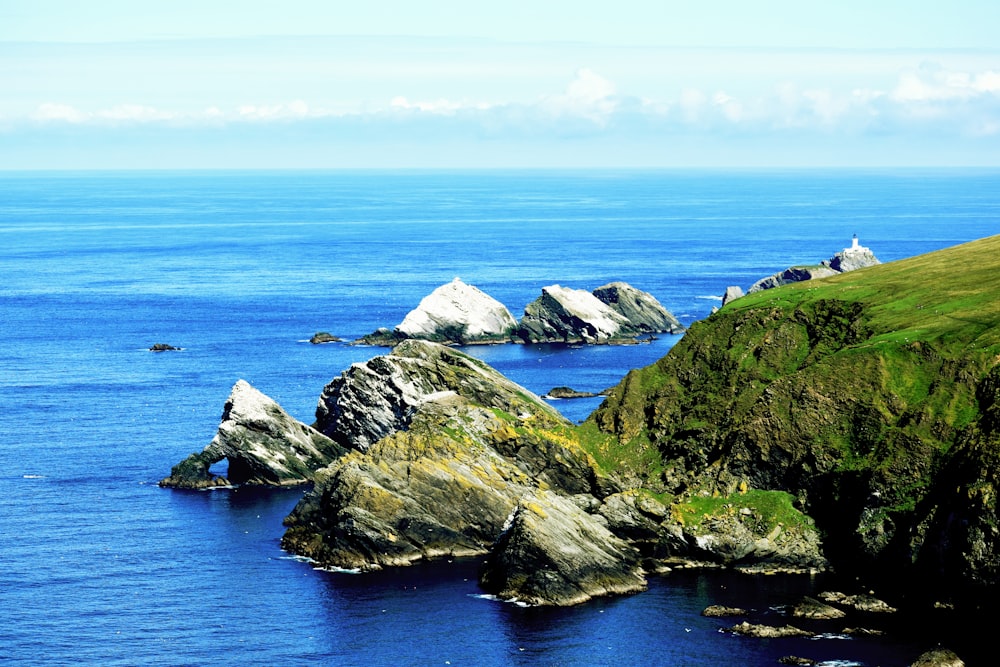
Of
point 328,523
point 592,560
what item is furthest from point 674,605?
point 328,523

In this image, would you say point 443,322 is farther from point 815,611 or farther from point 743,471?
point 815,611

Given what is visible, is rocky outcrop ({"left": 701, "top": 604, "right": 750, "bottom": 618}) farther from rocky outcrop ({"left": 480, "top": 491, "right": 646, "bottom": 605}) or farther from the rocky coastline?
rocky outcrop ({"left": 480, "top": 491, "right": 646, "bottom": 605})

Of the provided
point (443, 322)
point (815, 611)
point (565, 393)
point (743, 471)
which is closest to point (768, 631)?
point (815, 611)

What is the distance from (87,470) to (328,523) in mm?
33546

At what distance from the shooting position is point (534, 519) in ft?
302

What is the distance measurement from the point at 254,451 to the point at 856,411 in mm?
50491

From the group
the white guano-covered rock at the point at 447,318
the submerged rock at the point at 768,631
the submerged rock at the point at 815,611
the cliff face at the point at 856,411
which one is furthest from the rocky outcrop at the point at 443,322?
the submerged rock at the point at 768,631

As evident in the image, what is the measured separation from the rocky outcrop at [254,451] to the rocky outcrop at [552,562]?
3199cm

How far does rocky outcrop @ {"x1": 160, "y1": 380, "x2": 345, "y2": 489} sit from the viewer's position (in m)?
121

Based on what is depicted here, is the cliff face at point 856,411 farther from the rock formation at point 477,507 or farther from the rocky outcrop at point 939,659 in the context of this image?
the rock formation at point 477,507

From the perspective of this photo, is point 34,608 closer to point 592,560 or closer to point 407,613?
point 407,613

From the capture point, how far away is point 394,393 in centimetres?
12381

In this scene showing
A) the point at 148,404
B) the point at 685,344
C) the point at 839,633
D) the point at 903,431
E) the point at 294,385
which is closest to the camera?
the point at 839,633

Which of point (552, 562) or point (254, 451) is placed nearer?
point (552, 562)
